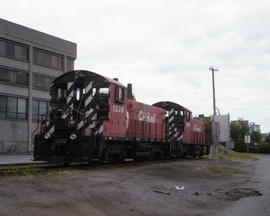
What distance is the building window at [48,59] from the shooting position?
43312 millimetres

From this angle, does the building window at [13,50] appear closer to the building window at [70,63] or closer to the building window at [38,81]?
the building window at [38,81]

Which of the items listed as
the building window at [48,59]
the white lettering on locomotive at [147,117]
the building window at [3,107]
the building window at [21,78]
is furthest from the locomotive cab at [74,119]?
the building window at [48,59]

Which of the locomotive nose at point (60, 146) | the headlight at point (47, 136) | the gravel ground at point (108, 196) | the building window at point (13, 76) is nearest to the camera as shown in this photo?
the gravel ground at point (108, 196)

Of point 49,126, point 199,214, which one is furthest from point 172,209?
point 49,126

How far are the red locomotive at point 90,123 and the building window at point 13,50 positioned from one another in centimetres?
2595

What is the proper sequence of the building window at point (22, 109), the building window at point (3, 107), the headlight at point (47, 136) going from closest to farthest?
the headlight at point (47, 136), the building window at point (3, 107), the building window at point (22, 109)

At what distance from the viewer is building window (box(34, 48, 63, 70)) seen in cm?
4331

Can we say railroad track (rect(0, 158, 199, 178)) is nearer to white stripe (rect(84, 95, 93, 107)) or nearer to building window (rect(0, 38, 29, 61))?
white stripe (rect(84, 95, 93, 107))

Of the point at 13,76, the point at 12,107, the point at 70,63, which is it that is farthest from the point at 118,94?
the point at 70,63

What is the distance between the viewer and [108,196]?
827cm

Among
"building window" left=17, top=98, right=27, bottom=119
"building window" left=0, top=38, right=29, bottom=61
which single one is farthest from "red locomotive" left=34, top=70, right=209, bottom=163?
"building window" left=0, top=38, right=29, bottom=61

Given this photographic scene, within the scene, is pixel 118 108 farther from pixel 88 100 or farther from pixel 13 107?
pixel 13 107

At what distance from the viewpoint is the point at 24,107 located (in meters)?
41.7

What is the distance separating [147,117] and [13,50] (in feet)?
86.9
